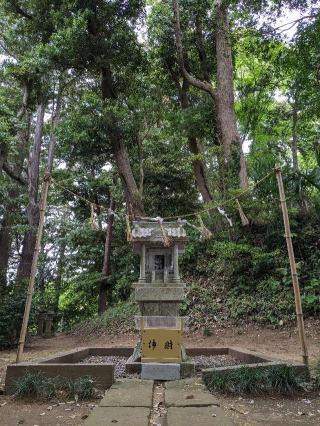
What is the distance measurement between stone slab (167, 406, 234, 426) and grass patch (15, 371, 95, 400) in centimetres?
135

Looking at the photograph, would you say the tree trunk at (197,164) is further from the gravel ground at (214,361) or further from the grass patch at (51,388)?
the grass patch at (51,388)

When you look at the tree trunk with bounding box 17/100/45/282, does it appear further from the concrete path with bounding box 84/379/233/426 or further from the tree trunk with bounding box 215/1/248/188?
the concrete path with bounding box 84/379/233/426

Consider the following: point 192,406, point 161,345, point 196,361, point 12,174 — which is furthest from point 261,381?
point 12,174

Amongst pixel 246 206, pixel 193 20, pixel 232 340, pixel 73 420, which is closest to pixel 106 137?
pixel 246 206

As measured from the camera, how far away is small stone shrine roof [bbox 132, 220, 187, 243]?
737cm

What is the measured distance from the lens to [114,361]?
26.4 feet

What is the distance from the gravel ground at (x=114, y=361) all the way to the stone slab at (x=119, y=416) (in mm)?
2248

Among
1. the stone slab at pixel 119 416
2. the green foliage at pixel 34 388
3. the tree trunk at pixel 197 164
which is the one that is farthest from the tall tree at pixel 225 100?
the stone slab at pixel 119 416

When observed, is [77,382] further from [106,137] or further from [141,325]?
[106,137]

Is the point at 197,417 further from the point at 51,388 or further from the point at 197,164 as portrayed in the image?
the point at 197,164

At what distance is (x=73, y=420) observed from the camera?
410 cm

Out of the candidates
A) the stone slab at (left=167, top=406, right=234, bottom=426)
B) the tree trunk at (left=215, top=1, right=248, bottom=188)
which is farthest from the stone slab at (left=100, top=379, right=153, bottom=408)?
the tree trunk at (left=215, top=1, right=248, bottom=188)

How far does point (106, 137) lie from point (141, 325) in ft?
26.5

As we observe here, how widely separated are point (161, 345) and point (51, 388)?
208cm
